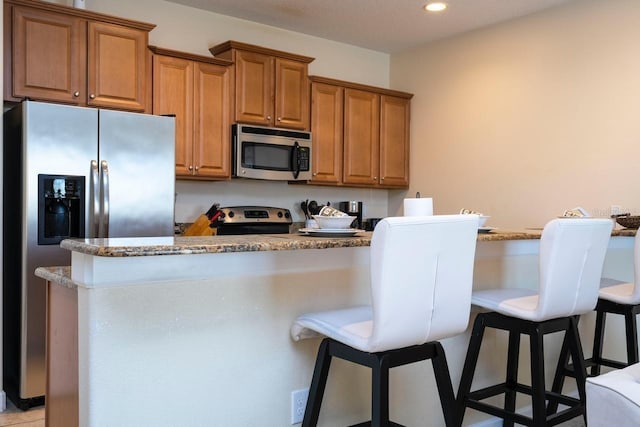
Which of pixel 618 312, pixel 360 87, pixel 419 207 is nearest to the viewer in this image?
pixel 419 207

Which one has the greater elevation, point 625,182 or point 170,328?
point 625,182

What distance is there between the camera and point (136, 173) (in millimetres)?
3193

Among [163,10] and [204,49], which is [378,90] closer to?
[204,49]

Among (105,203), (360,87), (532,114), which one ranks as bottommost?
(105,203)

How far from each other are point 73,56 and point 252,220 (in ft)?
5.56

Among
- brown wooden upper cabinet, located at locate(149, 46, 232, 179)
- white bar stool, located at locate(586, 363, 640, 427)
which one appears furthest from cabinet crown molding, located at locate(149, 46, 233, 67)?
white bar stool, located at locate(586, 363, 640, 427)

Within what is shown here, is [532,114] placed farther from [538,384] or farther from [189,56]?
[538,384]

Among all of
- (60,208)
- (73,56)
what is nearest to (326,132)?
(73,56)

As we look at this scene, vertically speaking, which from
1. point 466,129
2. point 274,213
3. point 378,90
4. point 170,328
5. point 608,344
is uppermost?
point 378,90

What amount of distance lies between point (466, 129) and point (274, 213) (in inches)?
67.7

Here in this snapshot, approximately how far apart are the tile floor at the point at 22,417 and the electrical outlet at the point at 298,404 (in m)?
1.45

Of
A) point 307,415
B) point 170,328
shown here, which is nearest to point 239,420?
point 307,415

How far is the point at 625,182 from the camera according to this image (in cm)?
368

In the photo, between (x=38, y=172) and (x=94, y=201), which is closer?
(x=38, y=172)
